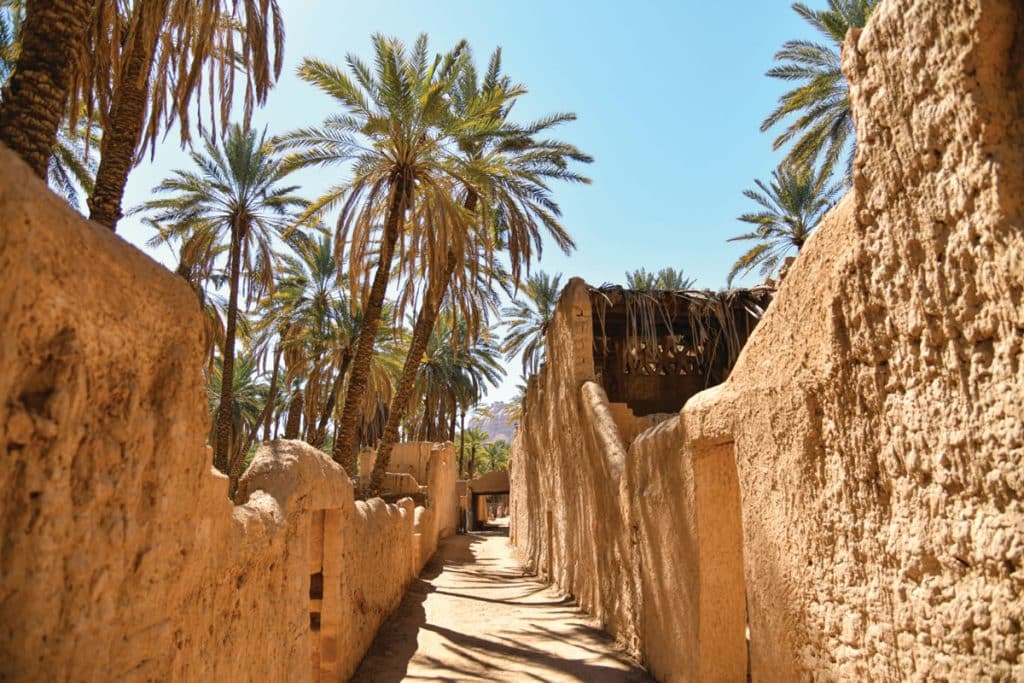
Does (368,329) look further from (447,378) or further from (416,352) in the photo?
(447,378)

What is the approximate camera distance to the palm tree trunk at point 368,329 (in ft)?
39.5

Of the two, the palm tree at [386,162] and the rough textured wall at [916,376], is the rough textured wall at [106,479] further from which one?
the palm tree at [386,162]

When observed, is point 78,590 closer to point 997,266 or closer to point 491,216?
point 997,266

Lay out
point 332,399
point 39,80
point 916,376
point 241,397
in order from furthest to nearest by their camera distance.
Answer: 1. point 241,397
2. point 332,399
3. point 39,80
4. point 916,376

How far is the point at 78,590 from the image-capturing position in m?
2.35

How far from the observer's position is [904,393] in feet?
10.3

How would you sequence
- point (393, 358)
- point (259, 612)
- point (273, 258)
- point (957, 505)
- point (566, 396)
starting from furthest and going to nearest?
1. point (393, 358)
2. point (273, 258)
3. point (566, 396)
4. point (259, 612)
5. point (957, 505)

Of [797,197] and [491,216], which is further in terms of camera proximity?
[797,197]

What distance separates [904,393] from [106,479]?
310 centimetres

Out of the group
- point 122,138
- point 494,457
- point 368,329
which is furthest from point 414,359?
point 494,457

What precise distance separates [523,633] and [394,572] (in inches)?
78.8

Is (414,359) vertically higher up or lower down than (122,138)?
lower down

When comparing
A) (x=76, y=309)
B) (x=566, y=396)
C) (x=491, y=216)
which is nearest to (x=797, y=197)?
(x=491, y=216)

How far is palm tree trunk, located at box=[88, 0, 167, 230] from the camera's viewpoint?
26.8 ft
